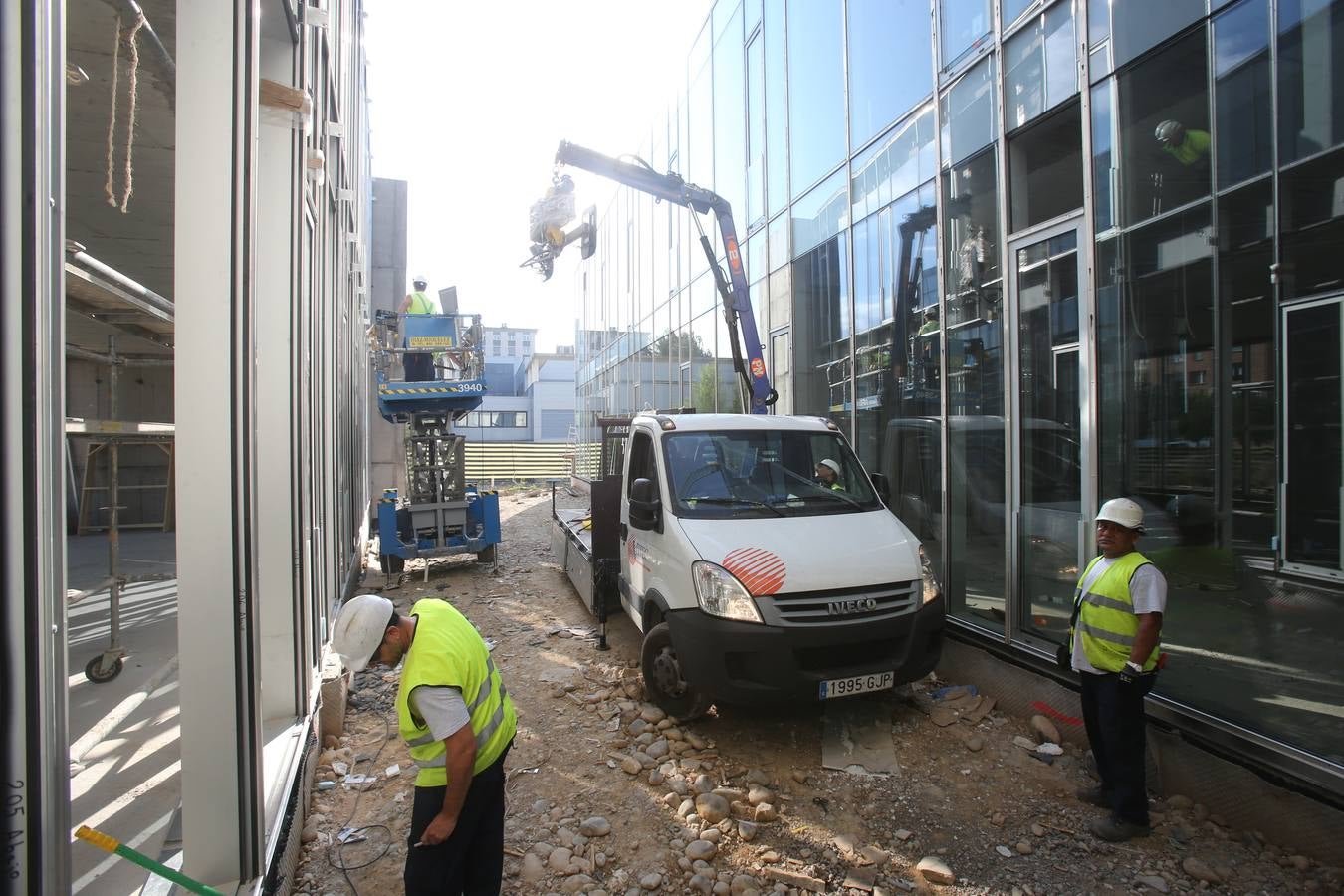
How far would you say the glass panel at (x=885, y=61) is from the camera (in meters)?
6.85

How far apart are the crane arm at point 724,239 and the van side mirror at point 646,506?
3.24 meters

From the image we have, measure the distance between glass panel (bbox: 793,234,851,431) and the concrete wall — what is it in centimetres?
1286

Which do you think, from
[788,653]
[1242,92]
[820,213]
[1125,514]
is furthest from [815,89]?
[788,653]

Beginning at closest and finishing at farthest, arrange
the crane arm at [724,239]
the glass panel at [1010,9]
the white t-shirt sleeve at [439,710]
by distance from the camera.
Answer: the white t-shirt sleeve at [439,710]
the glass panel at [1010,9]
the crane arm at [724,239]

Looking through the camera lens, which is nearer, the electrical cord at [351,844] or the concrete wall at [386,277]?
the electrical cord at [351,844]

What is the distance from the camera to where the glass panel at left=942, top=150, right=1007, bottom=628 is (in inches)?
232

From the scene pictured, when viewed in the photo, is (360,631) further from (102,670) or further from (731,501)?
(102,670)

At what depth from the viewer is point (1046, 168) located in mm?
5395

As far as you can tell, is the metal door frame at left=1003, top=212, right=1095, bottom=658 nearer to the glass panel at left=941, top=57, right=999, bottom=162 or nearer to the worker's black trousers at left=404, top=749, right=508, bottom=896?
the glass panel at left=941, top=57, right=999, bottom=162

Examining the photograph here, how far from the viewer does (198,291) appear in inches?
103

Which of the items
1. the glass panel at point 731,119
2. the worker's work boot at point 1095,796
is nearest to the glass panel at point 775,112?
the glass panel at point 731,119

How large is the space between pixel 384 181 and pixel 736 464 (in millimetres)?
20791

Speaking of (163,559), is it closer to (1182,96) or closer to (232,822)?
(232,822)

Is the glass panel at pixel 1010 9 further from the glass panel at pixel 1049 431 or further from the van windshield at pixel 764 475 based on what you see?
the van windshield at pixel 764 475
